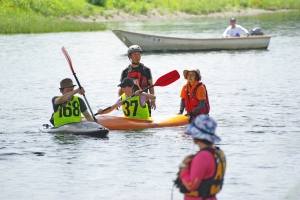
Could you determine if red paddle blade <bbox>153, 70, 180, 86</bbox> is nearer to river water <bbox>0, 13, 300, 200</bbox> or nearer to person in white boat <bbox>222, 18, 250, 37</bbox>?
river water <bbox>0, 13, 300, 200</bbox>

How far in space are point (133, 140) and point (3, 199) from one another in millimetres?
3920

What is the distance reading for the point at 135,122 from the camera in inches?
520

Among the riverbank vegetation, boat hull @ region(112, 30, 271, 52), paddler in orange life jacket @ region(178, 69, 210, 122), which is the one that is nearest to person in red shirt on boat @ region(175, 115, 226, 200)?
paddler in orange life jacket @ region(178, 69, 210, 122)

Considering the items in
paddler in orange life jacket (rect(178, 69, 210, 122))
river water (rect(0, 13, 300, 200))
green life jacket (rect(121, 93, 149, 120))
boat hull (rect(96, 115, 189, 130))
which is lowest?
river water (rect(0, 13, 300, 200))

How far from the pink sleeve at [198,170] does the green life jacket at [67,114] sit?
20.9 ft

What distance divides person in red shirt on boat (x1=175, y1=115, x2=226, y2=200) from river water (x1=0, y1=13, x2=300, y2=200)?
3035 millimetres

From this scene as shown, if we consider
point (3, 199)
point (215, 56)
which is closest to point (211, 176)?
point (3, 199)

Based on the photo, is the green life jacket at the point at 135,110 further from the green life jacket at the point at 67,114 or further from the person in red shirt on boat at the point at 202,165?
the person in red shirt on boat at the point at 202,165

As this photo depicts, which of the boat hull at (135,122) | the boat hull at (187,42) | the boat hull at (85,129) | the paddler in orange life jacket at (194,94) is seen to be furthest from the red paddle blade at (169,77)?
the boat hull at (187,42)

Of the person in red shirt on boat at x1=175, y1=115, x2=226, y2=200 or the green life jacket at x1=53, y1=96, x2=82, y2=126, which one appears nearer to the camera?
the person in red shirt on boat at x1=175, y1=115, x2=226, y2=200

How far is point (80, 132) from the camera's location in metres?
12.6

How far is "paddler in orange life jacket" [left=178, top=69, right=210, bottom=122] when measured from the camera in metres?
12.3

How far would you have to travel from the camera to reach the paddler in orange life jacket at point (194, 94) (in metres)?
12.3

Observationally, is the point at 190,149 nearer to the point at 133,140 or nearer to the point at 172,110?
the point at 133,140
